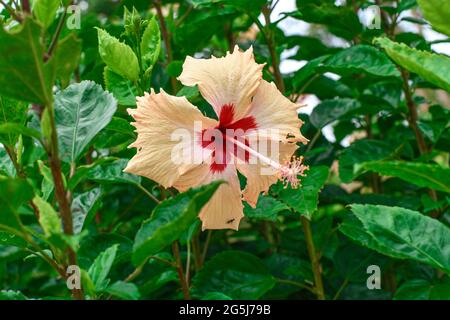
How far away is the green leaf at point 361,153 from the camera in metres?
2.18

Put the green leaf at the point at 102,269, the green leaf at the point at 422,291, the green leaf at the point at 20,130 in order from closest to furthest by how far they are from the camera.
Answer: the green leaf at the point at 20,130 < the green leaf at the point at 102,269 < the green leaf at the point at 422,291

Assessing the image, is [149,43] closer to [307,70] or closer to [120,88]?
[120,88]

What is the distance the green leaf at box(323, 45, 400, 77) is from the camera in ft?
6.10

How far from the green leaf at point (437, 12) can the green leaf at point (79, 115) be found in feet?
2.01

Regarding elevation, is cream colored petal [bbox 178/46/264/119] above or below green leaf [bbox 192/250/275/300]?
above

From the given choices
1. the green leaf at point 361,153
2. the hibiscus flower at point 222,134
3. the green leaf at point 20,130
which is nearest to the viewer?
the green leaf at point 20,130

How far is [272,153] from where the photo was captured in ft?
4.93

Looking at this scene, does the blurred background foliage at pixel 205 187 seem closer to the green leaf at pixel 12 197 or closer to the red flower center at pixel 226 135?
the green leaf at pixel 12 197

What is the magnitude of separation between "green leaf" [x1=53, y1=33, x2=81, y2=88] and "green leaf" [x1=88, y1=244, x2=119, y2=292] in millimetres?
330

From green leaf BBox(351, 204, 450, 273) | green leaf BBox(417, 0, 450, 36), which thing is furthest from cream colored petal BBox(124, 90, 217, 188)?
green leaf BBox(417, 0, 450, 36)

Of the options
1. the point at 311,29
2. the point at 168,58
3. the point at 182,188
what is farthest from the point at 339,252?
the point at 311,29

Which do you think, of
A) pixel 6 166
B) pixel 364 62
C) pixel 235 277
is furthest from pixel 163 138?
pixel 364 62

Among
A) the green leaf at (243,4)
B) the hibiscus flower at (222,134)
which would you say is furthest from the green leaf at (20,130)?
the green leaf at (243,4)

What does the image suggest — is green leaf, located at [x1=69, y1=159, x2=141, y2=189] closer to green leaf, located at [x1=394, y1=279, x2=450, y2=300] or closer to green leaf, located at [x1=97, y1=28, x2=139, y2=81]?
green leaf, located at [x1=97, y1=28, x2=139, y2=81]
